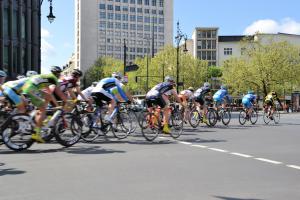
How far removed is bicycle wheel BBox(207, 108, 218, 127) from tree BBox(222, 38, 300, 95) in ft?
174

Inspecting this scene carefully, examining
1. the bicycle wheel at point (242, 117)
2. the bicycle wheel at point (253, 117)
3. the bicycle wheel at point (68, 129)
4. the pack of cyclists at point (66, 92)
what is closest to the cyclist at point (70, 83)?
the pack of cyclists at point (66, 92)

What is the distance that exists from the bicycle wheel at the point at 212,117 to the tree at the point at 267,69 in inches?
2092

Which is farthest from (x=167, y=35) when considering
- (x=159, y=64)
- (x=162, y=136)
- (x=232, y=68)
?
(x=162, y=136)

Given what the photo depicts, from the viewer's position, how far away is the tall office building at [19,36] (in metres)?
43.7

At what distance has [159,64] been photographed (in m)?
92.1

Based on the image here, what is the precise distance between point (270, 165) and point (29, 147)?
5.77 m

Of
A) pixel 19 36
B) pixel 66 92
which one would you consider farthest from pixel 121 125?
pixel 19 36

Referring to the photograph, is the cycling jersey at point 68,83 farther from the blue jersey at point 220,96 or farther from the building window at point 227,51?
the building window at point 227,51

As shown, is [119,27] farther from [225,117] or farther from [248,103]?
[225,117]

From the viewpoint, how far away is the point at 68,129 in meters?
12.4

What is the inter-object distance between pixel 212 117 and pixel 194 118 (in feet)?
4.39

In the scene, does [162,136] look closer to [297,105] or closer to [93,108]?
[93,108]

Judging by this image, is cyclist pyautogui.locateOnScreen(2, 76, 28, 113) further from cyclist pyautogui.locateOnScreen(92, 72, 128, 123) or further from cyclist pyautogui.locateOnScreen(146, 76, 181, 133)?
cyclist pyautogui.locateOnScreen(146, 76, 181, 133)

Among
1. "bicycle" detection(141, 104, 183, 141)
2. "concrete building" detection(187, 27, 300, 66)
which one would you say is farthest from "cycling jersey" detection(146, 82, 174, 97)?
"concrete building" detection(187, 27, 300, 66)
